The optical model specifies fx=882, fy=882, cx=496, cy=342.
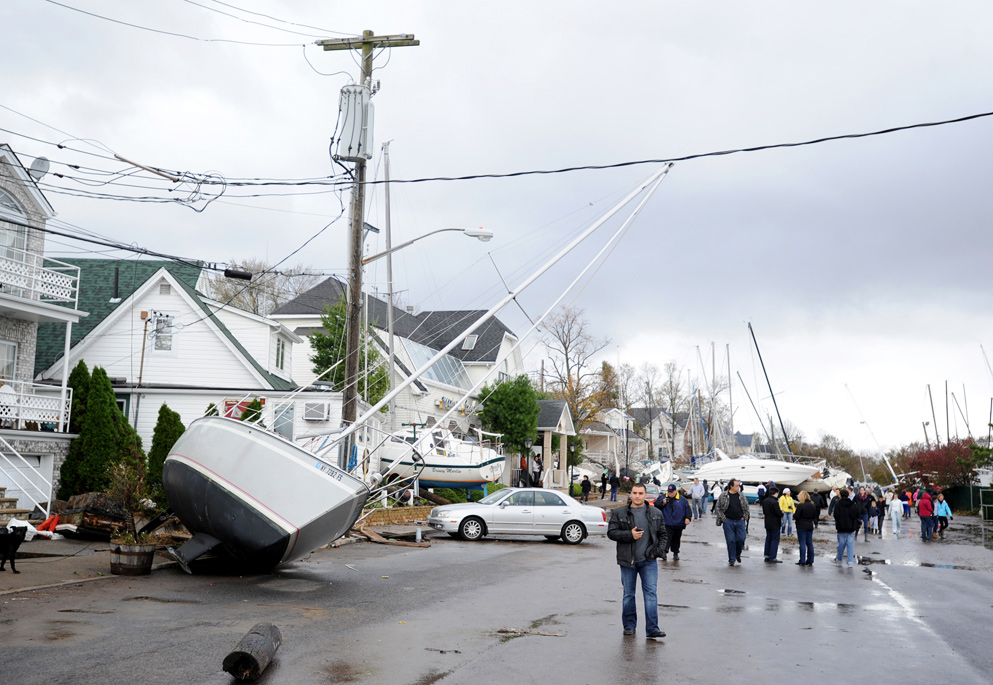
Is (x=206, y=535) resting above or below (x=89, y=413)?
below

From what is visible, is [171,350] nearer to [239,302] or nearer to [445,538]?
[445,538]

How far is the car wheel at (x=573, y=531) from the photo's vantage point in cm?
2425

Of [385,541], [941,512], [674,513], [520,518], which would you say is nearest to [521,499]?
[520,518]

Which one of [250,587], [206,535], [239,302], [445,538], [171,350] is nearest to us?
[250,587]

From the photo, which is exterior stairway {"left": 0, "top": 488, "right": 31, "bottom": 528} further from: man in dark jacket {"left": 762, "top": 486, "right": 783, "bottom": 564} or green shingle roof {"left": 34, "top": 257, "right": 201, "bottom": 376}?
man in dark jacket {"left": 762, "top": 486, "right": 783, "bottom": 564}

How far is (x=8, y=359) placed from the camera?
23.2m

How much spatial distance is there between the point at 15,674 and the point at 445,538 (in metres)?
18.1

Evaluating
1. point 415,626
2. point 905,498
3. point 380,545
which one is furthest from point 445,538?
point 905,498

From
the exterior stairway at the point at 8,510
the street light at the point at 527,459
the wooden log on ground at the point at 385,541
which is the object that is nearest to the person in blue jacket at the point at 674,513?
the wooden log on ground at the point at 385,541

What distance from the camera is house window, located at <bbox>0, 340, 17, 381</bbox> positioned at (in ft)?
75.5

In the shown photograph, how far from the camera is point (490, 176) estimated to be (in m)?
16.8

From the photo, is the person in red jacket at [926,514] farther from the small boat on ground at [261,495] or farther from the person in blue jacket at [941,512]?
the small boat on ground at [261,495]

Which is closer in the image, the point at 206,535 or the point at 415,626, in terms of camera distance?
the point at 415,626

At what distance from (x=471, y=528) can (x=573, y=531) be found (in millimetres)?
2810
